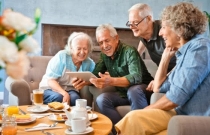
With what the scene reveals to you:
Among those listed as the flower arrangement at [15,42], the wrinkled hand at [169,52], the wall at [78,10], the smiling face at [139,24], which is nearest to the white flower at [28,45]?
the flower arrangement at [15,42]

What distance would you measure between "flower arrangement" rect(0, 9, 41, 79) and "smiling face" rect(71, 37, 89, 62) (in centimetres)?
203

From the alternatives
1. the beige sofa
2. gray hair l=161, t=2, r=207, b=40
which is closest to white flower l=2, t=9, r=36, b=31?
the beige sofa

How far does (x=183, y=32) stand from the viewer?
1.68 meters

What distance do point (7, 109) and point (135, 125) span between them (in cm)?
82

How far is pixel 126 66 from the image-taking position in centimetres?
258

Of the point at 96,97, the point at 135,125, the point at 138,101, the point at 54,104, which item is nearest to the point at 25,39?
the point at 135,125

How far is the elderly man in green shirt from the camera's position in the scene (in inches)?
94.2

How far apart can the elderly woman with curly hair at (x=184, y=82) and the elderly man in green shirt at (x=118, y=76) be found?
712 millimetres

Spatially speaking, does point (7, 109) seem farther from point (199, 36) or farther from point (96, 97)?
point (199, 36)

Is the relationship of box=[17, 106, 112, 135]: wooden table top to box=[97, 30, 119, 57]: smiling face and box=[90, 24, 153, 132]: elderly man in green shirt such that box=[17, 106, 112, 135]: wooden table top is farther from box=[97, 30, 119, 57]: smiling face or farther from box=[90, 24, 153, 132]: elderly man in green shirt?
box=[97, 30, 119, 57]: smiling face

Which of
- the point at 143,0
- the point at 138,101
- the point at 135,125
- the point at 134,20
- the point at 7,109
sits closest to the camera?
the point at 135,125

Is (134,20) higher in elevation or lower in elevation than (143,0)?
lower

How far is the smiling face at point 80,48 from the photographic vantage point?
262 centimetres

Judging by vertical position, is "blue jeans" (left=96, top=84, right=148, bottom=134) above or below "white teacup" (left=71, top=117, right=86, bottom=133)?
below
